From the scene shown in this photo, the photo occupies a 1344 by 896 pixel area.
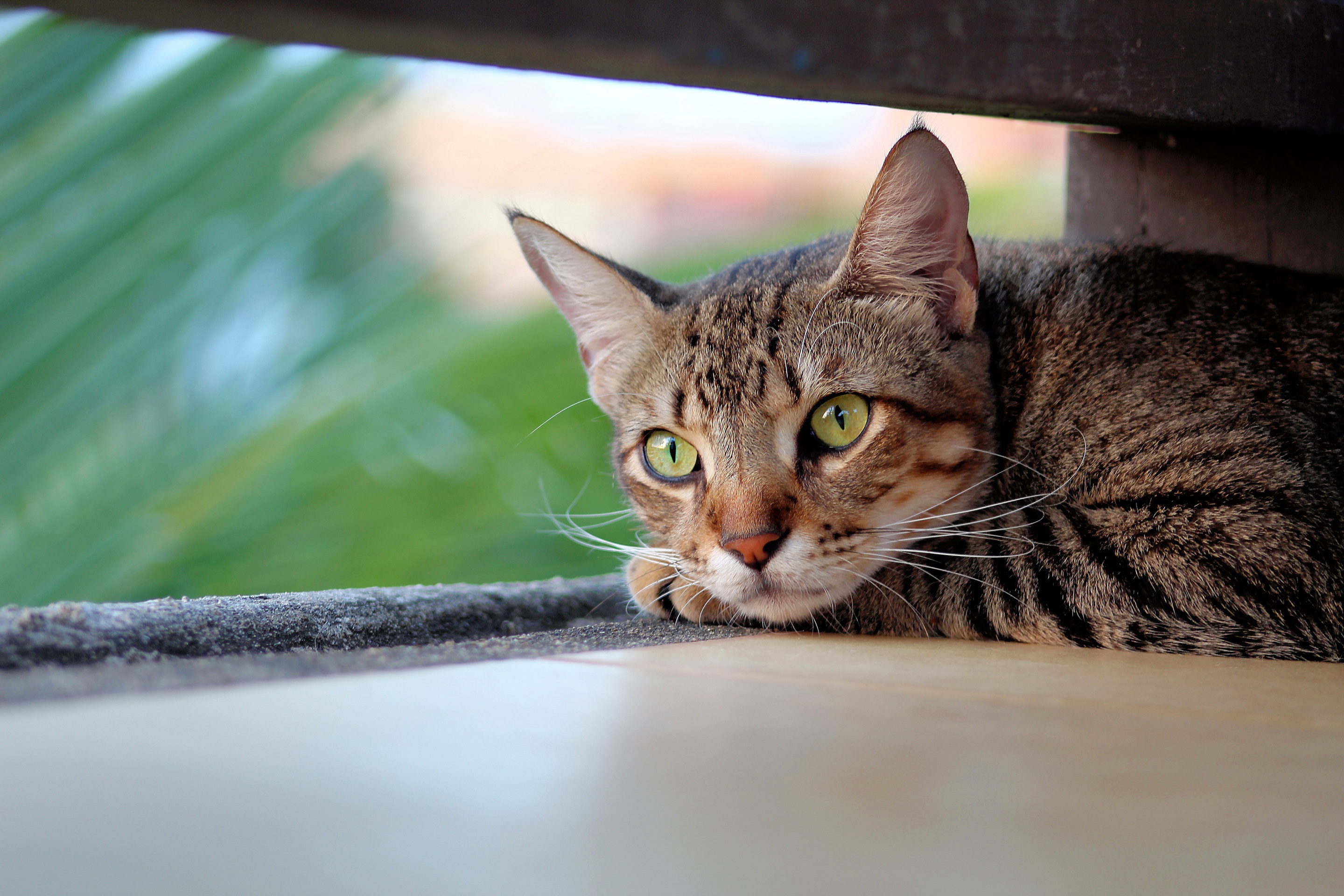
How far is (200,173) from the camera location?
320cm

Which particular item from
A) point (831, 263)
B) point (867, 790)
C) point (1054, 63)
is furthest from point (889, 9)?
point (867, 790)

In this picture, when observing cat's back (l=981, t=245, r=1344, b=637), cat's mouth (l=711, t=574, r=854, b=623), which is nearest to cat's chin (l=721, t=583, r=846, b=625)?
cat's mouth (l=711, t=574, r=854, b=623)

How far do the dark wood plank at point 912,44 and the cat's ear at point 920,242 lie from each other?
5.4 inches

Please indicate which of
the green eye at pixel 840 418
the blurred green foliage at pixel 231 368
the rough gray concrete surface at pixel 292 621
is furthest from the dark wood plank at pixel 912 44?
the blurred green foliage at pixel 231 368

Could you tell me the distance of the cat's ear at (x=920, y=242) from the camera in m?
1.77

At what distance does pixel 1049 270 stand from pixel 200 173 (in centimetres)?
248

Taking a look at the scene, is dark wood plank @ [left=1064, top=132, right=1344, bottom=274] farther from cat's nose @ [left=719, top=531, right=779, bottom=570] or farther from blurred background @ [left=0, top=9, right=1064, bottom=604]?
cat's nose @ [left=719, top=531, right=779, bottom=570]

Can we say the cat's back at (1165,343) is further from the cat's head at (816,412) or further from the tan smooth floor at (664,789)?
the tan smooth floor at (664,789)

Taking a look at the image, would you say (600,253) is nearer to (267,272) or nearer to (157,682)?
(157,682)

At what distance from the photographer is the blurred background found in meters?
2.95

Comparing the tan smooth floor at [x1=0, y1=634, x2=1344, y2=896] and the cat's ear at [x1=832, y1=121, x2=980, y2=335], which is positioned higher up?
the cat's ear at [x1=832, y1=121, x2=980, y2=335]

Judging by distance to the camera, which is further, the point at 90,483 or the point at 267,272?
the point at 267,272

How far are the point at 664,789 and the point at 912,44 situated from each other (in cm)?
110

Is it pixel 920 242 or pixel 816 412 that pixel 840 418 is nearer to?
pixel 816 412
